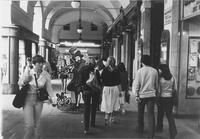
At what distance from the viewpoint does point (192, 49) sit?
8.62 m

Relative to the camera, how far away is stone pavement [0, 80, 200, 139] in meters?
6.34

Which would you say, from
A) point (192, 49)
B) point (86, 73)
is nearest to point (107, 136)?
point (86, 73)

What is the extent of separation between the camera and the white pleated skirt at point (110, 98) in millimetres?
7426

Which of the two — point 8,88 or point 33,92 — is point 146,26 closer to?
point 8,88

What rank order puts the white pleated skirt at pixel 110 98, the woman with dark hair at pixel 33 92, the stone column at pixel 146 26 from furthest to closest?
the stone column at pixel 146 26
the white pleated skirt at pixel 110 98
the woman with dark hair at pixel 33 92

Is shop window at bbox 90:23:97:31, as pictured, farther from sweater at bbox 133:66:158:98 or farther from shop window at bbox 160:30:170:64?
sweater at bbox 133:66:158:98

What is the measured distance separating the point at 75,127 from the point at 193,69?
334cm

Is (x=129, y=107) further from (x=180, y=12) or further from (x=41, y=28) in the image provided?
(x=41, y=28)

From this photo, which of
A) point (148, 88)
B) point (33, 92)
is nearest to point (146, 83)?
point (148, 88)

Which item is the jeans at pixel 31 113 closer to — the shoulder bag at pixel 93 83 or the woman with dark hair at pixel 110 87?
the shoulder bag at pixel 93 83

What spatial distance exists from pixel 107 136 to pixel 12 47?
803 centimetres

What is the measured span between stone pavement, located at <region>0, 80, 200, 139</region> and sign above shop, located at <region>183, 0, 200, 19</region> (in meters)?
2.38

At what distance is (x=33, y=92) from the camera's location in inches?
195

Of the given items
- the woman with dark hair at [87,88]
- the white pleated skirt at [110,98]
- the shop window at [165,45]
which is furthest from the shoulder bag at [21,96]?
the shop window at [165,45]
